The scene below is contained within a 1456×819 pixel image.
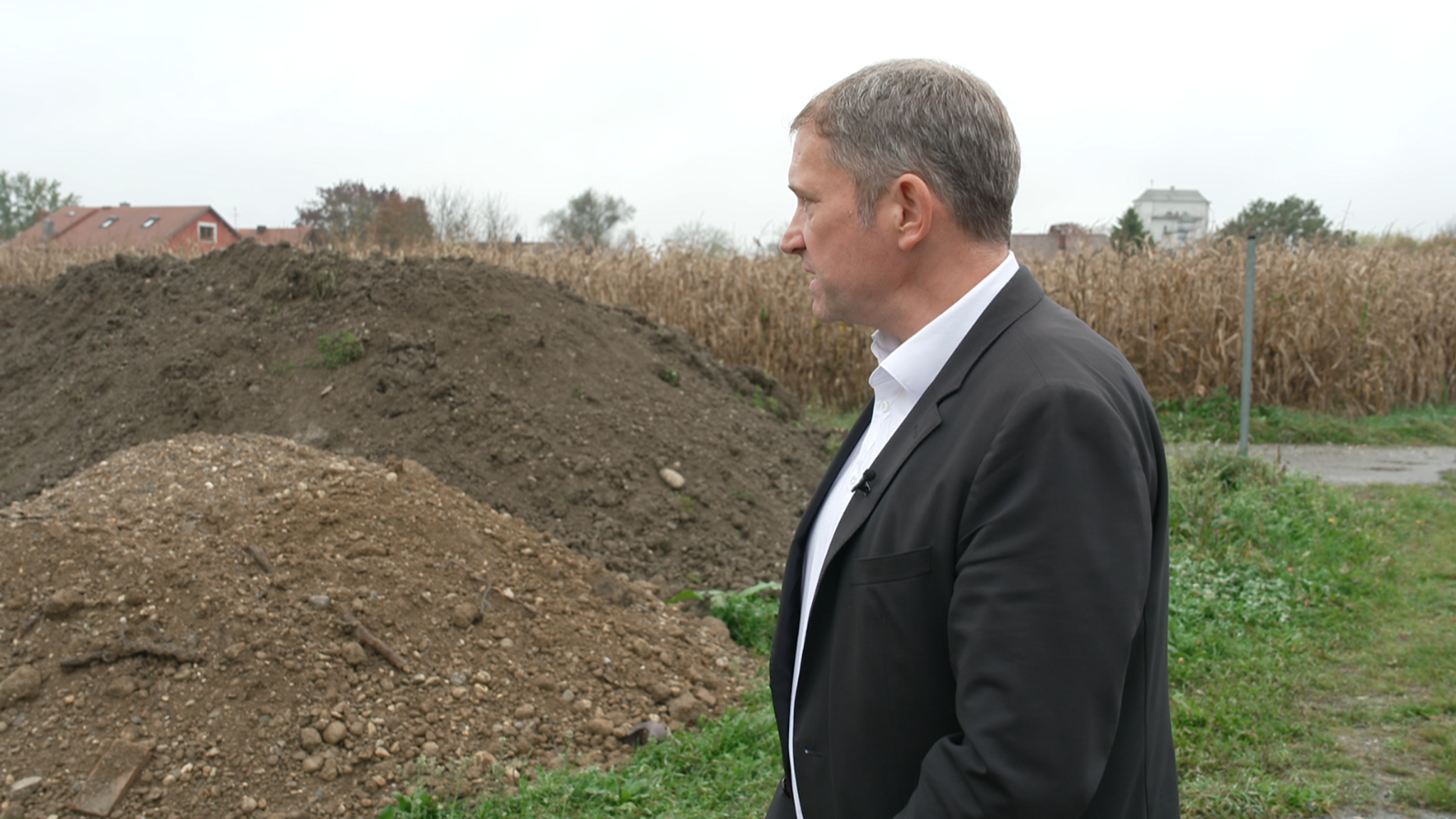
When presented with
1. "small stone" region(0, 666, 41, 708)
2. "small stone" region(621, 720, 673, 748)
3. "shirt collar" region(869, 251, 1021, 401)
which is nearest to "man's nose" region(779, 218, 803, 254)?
"shirt collar" region(869, 251, 1021, 401)

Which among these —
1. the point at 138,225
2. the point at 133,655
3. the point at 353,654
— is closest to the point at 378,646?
the point at 353,654

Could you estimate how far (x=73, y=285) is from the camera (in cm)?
1062

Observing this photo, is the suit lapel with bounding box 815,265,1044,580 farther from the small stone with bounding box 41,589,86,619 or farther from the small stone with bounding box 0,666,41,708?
the small stone with bounding box 41,589,86,619

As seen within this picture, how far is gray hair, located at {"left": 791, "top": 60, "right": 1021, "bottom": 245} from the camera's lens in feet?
4.86

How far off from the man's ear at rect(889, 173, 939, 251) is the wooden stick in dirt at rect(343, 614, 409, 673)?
10.1 ft

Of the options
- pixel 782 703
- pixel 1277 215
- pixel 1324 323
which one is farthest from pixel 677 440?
pixel 1277 215

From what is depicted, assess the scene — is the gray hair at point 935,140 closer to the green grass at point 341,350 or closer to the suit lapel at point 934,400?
the suit lapel at point 934,400

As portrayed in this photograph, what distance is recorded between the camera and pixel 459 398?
6762 millimetres

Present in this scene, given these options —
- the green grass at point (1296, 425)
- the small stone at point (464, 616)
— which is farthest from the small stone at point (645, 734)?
the green grass at point (1296, 425)

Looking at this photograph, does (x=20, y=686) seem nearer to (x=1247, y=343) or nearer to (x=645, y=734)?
(x=645, y=734)

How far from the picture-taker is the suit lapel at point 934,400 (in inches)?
55.5

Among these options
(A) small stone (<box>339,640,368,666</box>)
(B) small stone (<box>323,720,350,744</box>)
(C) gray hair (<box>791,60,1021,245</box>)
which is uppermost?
(C) gray hair (<box>791,60,1021,245</box>)

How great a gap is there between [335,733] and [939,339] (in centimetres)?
290

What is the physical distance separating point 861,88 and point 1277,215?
76.2ft
